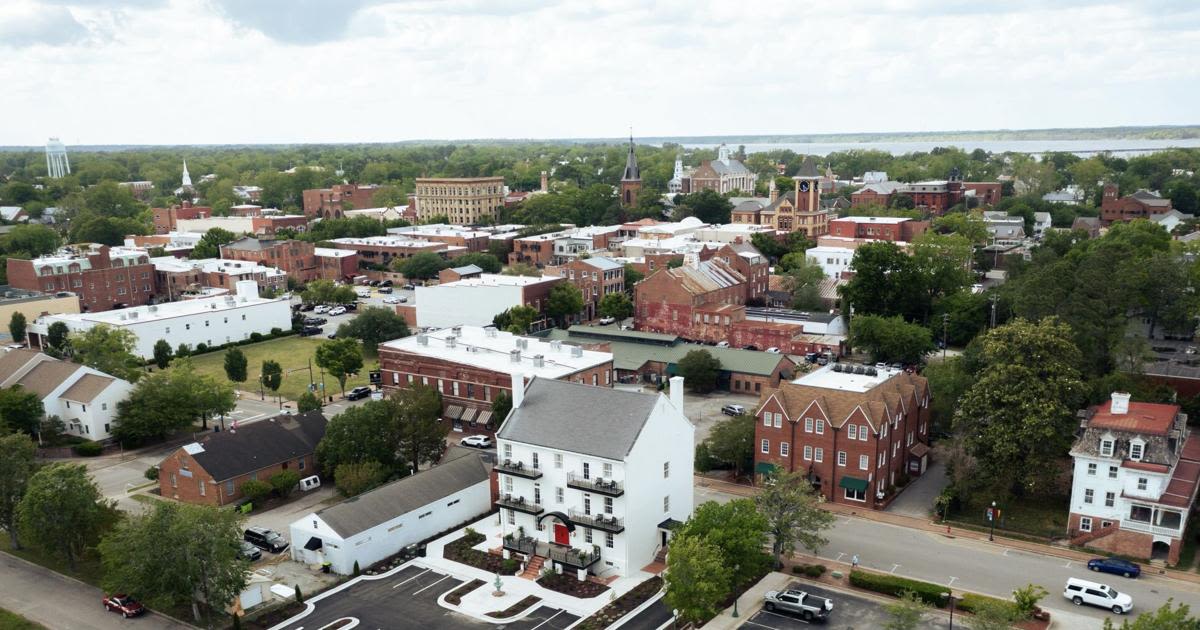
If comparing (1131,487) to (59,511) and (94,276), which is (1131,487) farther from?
(94,276)

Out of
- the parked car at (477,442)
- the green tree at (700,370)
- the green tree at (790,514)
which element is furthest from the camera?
the green tree at (700,370)

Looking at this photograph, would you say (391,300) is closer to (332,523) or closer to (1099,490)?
(332,523)

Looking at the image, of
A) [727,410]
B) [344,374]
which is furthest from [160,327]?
[727,410]

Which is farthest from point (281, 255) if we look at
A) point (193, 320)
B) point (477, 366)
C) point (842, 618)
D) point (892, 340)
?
point (842, 618)

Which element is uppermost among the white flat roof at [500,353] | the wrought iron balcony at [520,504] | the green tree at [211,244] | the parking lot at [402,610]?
the green tree at [211,244]

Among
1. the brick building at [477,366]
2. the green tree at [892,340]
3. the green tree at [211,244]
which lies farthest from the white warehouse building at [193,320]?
the green tree at [892,340]

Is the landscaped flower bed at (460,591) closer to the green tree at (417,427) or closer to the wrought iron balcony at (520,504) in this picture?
the wrought iron balcony at (520,504)

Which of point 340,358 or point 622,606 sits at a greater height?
point 340,358
